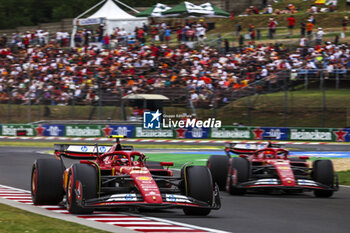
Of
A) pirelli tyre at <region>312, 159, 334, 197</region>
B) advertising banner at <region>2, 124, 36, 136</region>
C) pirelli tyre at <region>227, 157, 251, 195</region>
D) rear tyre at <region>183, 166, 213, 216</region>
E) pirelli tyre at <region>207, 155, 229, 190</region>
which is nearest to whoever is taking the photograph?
rear tyre at <region>183, 166, 213, 216</region>

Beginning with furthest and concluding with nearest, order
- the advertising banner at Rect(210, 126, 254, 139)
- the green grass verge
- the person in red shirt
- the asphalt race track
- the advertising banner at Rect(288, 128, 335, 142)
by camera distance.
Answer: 1. the person in red shirt
2. the advertising banner at Rect(210, 126, 254, 139)
3. the advertising banner at Rect(288, 128, 335, 142)
4. the asphalt race track
5. the green grass verge

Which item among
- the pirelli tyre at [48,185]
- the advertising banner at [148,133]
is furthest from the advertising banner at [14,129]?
the pirelli tyre at [48,185]

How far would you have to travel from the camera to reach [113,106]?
118 feet

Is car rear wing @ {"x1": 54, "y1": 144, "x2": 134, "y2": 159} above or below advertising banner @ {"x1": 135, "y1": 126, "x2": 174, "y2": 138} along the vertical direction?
above

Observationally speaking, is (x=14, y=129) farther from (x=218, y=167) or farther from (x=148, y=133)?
(x=218, y=167)

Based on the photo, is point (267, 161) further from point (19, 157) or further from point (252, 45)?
point (252, 45)

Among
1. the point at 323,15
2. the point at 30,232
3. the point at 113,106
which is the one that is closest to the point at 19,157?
the point at 113,106

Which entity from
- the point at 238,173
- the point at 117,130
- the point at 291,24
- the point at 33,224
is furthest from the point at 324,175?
the point at 291,24

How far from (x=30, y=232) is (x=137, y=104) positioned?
1089 inches

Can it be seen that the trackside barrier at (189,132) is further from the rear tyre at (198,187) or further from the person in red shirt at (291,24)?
the rear tyre at (198,187)

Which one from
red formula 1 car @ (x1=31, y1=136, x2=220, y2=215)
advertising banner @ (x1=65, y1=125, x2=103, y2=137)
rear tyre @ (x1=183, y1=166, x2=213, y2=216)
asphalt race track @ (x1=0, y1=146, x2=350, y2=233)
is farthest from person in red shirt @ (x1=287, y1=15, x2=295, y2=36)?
rear tyre @ (x1=183, y1=166, x2=213, y2=216)

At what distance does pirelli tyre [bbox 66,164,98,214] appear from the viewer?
9.62m

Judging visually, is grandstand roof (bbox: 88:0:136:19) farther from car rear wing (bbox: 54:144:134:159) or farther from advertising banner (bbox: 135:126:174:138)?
car rear wing (bbox: 54:144:134:159)

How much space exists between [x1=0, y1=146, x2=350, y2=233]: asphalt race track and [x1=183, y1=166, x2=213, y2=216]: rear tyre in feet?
0.64
